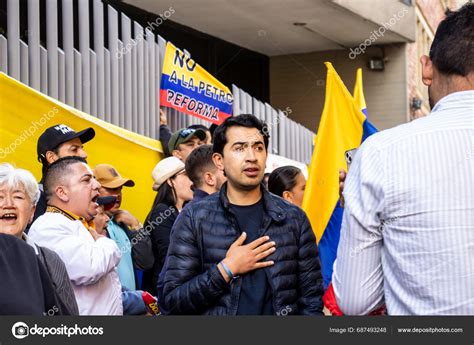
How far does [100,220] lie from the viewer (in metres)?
5.79

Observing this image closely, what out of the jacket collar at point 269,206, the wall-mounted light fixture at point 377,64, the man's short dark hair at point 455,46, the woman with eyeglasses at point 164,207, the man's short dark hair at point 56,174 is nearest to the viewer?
the man's short dark hair at point 455,46

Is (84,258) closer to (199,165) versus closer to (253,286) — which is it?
(253,286)

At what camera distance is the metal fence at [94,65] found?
782 cm

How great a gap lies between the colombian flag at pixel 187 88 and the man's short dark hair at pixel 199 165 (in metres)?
4.36

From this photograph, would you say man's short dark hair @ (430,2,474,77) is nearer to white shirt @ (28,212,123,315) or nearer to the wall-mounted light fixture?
white shirt @ (28,212,123,315)

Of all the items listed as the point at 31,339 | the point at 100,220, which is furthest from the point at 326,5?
the point at 31,339

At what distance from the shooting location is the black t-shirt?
425 centimetres

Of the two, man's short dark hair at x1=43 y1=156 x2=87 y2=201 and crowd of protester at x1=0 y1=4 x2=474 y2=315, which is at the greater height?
man's short dark hair at x1=43 y1=156 x2=87 y2=201

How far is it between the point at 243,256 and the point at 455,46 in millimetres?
1715

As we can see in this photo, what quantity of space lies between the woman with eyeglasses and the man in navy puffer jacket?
1666 mm

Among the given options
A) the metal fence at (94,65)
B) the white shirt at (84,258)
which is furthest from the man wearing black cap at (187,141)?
the white shirt at (84,258)

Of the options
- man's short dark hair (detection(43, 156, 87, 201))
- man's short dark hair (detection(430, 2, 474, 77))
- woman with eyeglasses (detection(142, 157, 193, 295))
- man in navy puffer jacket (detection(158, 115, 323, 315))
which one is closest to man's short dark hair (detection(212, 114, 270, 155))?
man in navy puffer jacket (detection(158, 115, 323, 315))

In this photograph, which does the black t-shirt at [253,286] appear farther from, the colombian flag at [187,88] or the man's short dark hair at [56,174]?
the colombian flag at [187,88]

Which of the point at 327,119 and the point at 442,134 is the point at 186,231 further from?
the point at 327,119
